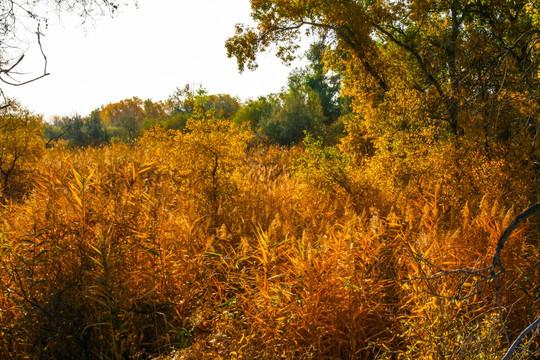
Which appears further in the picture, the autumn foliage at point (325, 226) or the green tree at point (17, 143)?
the green tree at point (17, 143)

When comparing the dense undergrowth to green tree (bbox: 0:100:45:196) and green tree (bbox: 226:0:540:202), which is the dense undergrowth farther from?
green tree (bbox: 0:100:45:196)

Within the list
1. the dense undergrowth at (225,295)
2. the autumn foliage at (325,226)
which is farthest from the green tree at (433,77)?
the dense undergrowth at (225,295)

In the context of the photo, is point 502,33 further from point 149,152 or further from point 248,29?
point 149,152

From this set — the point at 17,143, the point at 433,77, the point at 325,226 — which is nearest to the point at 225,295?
the point at 325,226

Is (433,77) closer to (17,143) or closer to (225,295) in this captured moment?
(225,295)

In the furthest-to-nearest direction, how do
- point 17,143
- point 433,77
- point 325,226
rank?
1. point 17,143
2. point 433,77
3. point 325,226

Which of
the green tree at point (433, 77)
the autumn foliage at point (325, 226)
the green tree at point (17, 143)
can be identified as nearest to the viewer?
the autumn foliage at point (325, 226)

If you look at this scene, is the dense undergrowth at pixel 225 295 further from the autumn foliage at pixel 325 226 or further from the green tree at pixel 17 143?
the green tree at pixel 17 143

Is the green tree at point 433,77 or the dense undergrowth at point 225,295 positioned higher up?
the green tree at point 433,77

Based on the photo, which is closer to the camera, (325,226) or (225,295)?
(225,295)

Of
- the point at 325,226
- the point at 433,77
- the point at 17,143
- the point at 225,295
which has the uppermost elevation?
the point at 17,143

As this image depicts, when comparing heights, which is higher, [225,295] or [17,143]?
[17,143]

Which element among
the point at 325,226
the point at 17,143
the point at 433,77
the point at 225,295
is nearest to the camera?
the point at 225,295

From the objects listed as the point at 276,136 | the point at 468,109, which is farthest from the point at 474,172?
the point at 276,136
